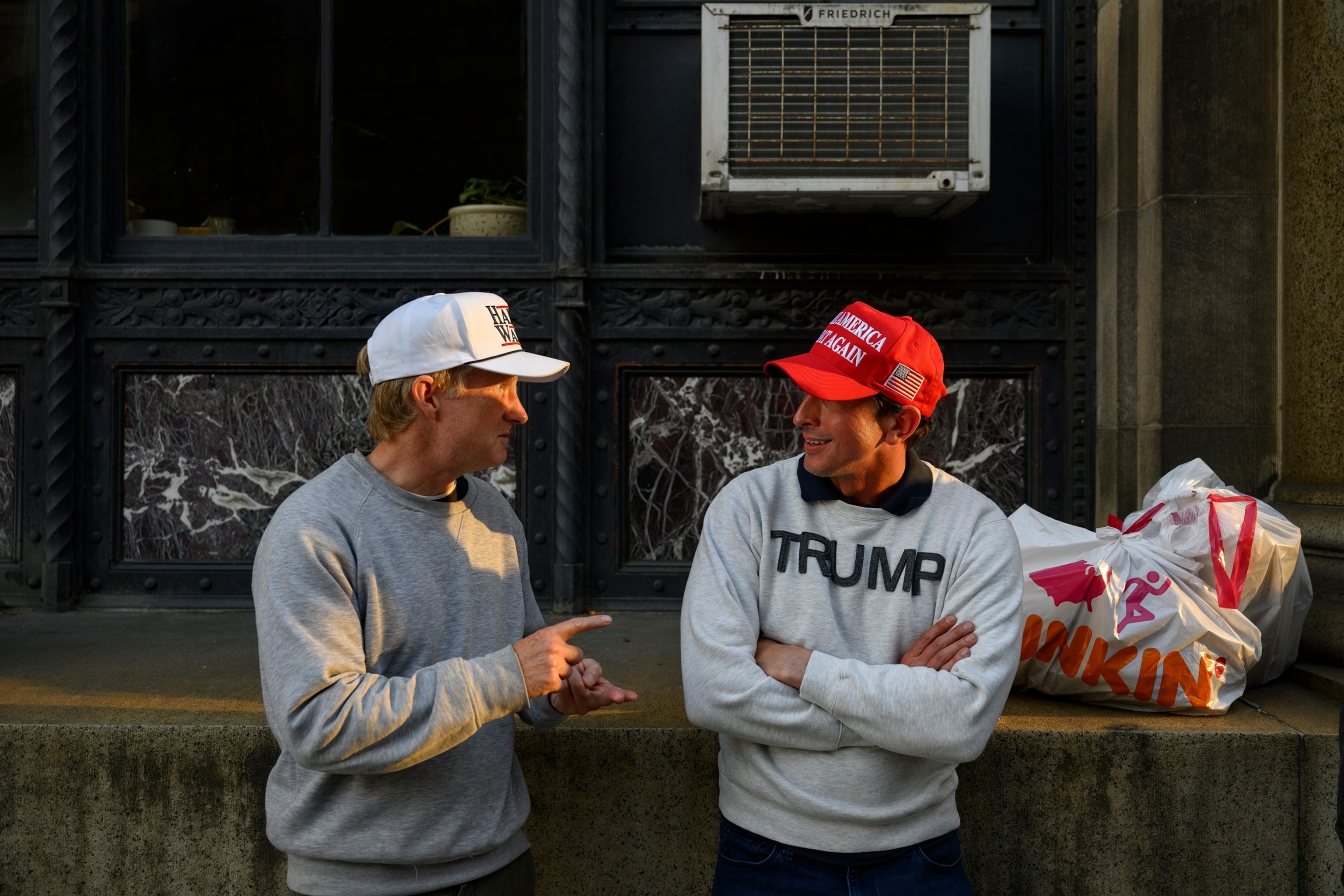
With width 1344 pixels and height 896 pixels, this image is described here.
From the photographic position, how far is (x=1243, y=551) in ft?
10.5

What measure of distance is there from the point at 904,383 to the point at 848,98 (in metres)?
2.34

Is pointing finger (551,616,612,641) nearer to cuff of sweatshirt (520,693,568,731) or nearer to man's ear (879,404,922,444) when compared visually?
cuff of sweatshirt (520,693,568,731)

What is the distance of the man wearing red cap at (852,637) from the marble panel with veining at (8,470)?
3.94 meters

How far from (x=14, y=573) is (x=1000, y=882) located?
4472 millimetres

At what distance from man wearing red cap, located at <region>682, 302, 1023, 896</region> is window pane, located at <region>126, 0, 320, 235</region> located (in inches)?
138

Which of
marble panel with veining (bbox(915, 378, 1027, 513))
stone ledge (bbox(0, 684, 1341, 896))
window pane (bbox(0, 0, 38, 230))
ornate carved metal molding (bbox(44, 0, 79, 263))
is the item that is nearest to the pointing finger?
stone ledge (bbox(0, 684, 1341, 896))

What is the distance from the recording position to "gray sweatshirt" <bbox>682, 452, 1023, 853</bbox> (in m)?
2.12

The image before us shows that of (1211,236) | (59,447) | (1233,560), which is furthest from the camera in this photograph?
(59,447)

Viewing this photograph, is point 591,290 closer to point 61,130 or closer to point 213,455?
point 213,455

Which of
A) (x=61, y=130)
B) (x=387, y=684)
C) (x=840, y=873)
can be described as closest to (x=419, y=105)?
(x=61, y=130)

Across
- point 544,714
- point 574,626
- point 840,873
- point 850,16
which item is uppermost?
point 850,16

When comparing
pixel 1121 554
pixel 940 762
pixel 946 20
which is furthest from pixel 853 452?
pixel 946 20

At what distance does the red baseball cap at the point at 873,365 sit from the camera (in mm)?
2352

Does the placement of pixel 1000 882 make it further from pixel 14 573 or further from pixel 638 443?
pixel 14 573
